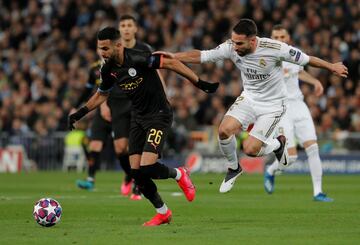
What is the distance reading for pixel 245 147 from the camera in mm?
13102

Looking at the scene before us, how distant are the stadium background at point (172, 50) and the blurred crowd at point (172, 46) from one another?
0.03 meters

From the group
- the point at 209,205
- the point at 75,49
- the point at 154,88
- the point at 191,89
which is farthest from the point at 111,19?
the point at 154,88

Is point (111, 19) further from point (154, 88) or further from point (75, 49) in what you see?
point (154, 88)

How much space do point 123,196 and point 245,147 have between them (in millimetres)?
3738

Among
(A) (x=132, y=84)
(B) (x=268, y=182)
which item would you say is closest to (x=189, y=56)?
(A) (x=132, y=84)

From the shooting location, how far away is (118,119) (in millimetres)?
15727

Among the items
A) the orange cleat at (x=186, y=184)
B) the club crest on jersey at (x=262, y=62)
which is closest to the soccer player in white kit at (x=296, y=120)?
the club crest on jersey at (x=262, y=62)

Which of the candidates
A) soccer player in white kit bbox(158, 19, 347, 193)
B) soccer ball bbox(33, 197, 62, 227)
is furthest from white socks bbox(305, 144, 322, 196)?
soccer ball bbox(33, 197, 62, 227)

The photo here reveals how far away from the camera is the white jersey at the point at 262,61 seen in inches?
481

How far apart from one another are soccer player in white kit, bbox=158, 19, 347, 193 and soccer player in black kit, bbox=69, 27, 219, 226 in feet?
3.18

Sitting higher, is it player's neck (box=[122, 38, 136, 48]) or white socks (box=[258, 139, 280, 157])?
player's neck (box=[122, 38, 136, 48])

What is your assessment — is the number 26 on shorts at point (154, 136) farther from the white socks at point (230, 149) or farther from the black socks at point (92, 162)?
the black socks at point (92, 162)

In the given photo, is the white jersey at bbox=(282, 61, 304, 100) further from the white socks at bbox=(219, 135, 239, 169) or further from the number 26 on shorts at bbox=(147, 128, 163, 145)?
the number 26 on shorts at bbox=(147, 128, 163, 145)

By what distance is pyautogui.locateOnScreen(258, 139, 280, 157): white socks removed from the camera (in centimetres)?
1314
